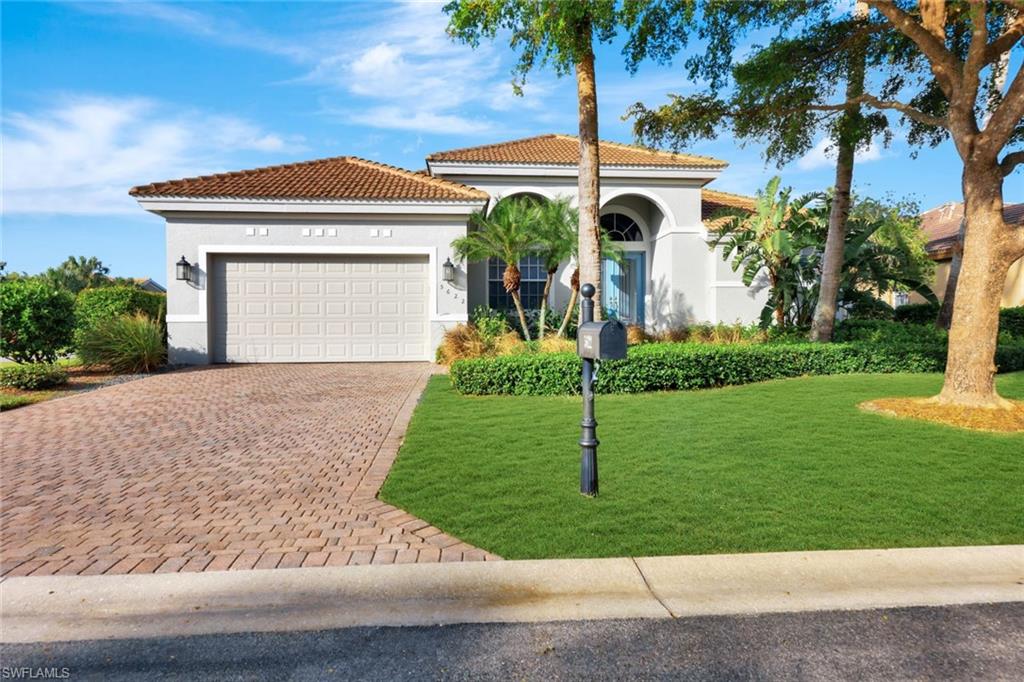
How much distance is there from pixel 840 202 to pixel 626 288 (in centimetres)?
821

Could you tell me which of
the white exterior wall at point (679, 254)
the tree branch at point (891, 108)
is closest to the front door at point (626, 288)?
the white exterior wall at point (679, 254)

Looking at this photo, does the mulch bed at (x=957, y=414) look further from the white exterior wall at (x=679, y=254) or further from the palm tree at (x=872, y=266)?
the white exterior wall at (x=679, y=254)

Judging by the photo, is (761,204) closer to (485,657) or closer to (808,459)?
(808,459)

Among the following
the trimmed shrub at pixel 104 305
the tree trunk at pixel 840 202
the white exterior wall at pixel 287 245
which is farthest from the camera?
the white exterior wall at pixel 287 245

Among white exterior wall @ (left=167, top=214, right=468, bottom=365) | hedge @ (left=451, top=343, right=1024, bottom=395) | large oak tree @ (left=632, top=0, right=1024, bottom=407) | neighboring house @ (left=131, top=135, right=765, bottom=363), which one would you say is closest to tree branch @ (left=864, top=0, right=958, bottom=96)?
large oak tree @ (left=632, top=0, right=1024, bottom=407)

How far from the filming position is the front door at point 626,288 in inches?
755

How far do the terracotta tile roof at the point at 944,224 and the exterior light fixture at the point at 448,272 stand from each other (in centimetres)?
2138

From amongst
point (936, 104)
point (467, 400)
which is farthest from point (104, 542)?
point (936, 104)

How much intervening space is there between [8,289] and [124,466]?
359 inches

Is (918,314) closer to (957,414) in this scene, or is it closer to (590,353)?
(957,414)

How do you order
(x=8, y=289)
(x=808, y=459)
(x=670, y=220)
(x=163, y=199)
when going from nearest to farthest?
(x=808, y=459)
(x=8, y=289)
(x=163, y=199)
(x=670, y=220)

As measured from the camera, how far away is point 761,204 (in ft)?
46.5

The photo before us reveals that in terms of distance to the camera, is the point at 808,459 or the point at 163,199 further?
the point at 163,199

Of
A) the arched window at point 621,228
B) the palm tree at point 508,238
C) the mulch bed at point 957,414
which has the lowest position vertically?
the mulch bed at point 957,414
